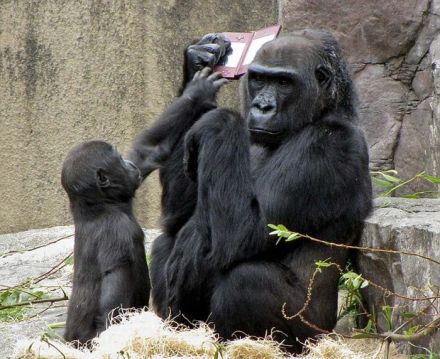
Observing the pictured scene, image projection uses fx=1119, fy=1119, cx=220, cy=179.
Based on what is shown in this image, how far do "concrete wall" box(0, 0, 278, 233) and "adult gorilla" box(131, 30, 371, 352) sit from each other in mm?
2971

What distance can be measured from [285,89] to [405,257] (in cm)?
92

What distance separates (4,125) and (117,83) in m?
0.91

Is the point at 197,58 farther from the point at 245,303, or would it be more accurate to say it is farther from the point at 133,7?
the point at 133,7

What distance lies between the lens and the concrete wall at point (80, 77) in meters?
8.04

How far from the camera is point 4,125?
8266 millimetres

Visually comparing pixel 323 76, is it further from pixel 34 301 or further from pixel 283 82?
pixel 34 301

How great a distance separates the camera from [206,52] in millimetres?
5406

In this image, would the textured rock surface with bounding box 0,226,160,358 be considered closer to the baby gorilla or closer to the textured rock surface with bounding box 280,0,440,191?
the baby gorilla

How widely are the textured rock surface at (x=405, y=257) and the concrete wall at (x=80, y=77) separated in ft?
10.1

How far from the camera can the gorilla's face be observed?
4898 millimetres

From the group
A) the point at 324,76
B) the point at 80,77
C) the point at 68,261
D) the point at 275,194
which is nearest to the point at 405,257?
the point at 275,194

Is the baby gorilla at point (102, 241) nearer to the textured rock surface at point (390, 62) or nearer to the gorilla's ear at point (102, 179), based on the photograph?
the gorilla's ear at point (102, 179)

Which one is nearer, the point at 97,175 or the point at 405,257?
the point at 405,257

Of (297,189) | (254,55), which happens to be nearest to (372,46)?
(254,55)
